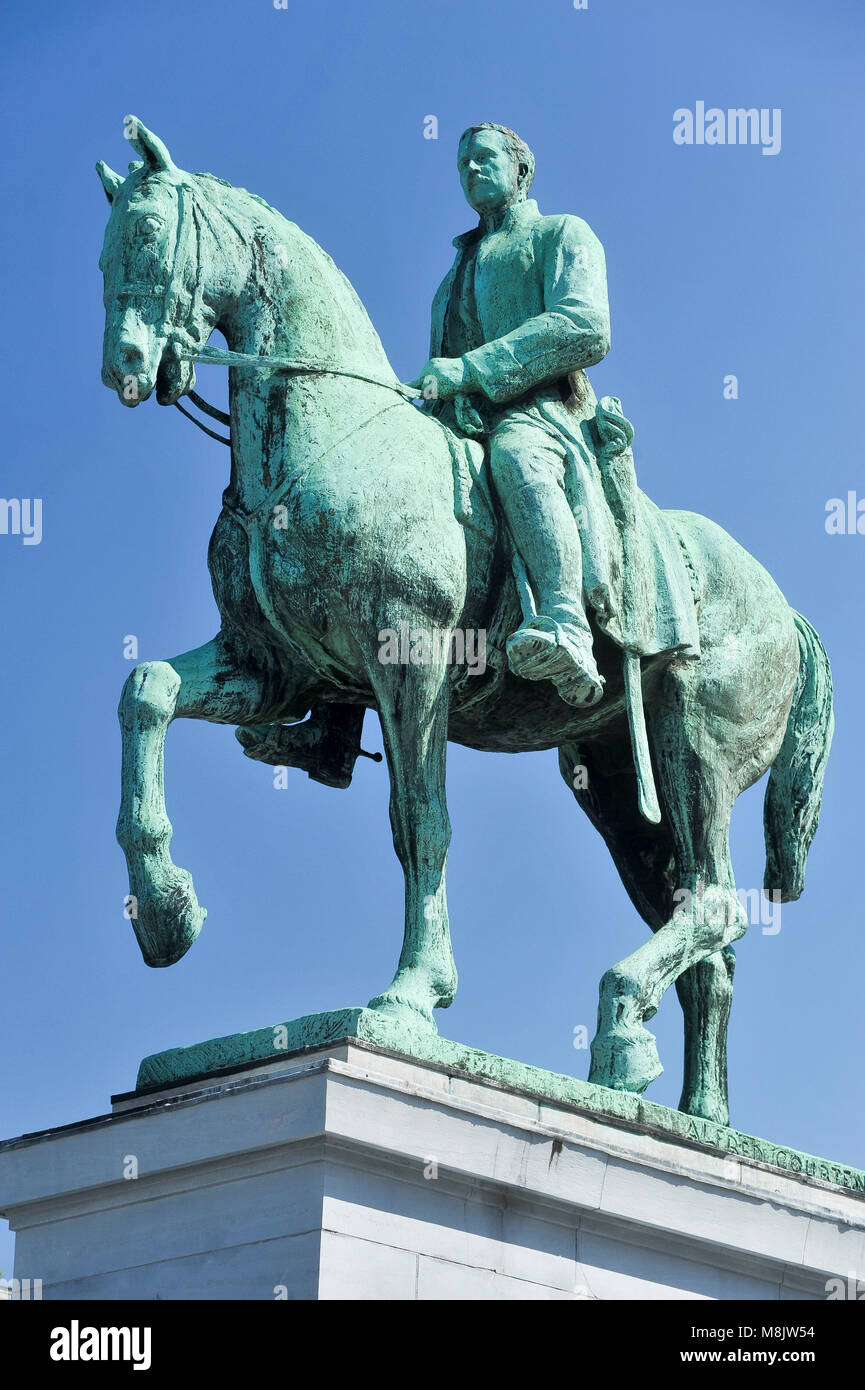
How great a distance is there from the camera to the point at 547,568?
9539 mm

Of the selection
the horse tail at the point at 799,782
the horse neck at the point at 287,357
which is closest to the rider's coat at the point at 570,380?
the horse neck at the point at 287,357

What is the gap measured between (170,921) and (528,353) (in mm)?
3066

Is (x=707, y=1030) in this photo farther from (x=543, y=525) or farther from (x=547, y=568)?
(x=543, y=525)

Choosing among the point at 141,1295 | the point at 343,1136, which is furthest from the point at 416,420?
the point at 141,1295

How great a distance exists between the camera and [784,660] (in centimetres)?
1084

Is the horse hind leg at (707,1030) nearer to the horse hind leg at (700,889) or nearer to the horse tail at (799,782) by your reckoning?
the horse hind leg at (700,889)

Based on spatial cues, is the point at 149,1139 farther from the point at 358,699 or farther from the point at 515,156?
the point at 515,156

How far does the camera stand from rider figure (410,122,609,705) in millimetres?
9539

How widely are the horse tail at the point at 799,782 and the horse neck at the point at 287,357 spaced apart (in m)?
2.74

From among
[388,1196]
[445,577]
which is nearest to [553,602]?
[445,577]

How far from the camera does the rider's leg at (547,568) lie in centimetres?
938

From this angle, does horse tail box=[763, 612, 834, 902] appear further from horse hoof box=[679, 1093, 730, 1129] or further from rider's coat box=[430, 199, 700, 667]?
horse hoof box=[679, 1093, 730, 1129]

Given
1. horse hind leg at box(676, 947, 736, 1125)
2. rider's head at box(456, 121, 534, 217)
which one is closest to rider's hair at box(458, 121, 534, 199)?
rider's head at box(456, 121, 534, 217)
